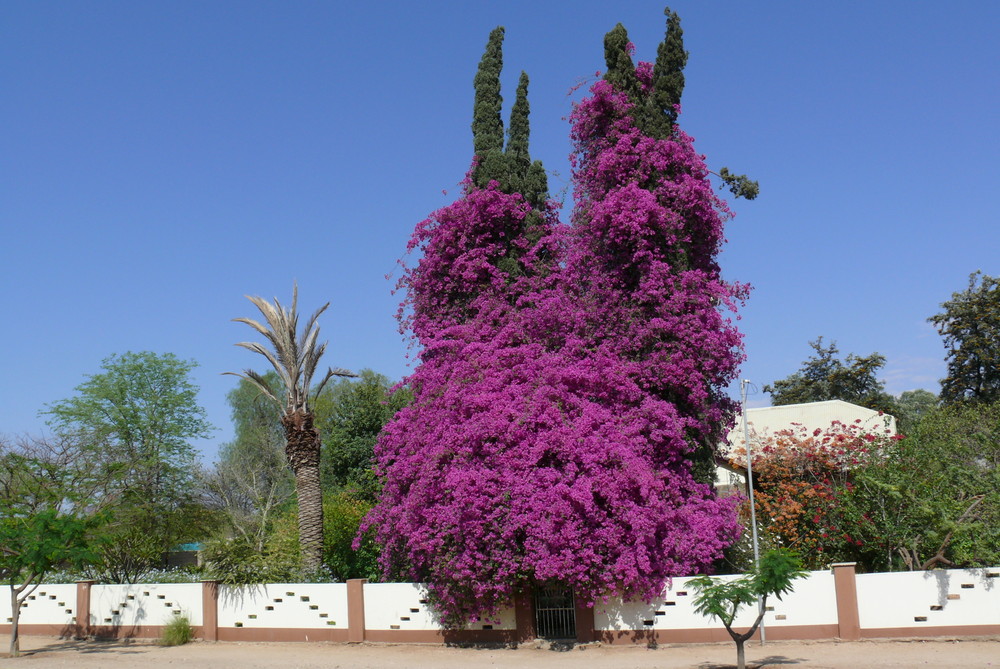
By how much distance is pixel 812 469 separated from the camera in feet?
72.0

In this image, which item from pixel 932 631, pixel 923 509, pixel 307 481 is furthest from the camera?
pixel 307 481

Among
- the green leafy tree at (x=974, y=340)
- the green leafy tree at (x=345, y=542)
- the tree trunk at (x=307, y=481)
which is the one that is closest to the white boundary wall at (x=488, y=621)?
the tree trunk at (x=307, y=481)

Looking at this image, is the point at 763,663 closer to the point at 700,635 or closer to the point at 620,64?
the point at 700,635

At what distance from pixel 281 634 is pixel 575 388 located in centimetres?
941

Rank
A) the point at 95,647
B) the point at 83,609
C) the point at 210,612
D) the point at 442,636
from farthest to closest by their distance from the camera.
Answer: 1. the point at 83,609
2. the point at 95,647
3. the point at 210,612
4. the point at 442,636

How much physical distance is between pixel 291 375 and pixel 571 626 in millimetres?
10297

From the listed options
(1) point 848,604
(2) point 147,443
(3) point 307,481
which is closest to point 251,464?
(2) point 147,443

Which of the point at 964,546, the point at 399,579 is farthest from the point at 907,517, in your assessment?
the point at 399,579

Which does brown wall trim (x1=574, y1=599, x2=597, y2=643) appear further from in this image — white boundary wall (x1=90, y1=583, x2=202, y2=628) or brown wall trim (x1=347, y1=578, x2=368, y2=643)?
white boundary wall (x1=90, y1=583, x2=202, y2=628)

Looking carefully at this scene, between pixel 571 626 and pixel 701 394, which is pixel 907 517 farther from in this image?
pixel 571 626

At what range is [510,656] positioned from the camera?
17.9m

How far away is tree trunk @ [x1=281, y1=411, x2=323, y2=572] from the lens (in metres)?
23.0

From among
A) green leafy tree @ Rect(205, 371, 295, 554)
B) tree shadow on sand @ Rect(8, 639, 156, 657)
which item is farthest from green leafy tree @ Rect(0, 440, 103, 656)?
green leafy tree @ Rect(205, 371, 295, 554)

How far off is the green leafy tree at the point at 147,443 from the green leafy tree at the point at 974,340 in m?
35.1
